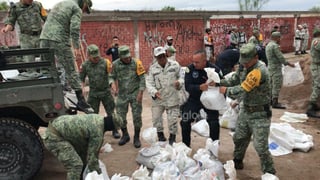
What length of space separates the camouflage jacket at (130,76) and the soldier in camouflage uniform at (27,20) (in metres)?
1.22

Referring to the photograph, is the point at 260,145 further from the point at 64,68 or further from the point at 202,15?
the point at 202,15

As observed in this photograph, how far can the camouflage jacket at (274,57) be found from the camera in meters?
7.94

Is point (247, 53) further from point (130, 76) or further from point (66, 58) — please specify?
point (66, 58)

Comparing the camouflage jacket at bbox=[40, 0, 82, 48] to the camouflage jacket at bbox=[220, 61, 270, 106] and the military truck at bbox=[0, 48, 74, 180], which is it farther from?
the camouflage jacket at bbox=[220, 61, 270, 106]

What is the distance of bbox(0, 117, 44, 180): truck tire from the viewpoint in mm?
3973

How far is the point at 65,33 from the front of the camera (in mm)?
4793

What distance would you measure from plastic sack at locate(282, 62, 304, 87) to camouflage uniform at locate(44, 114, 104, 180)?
616 cm

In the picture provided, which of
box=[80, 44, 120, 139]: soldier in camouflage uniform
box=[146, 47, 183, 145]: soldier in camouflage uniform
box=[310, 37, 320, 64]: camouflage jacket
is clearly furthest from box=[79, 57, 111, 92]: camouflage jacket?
box=[310, 37, 320, 64]: camouflage jacket

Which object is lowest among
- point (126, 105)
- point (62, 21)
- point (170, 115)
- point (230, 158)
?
point (230, 158)

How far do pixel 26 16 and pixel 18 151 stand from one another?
7.27 ft

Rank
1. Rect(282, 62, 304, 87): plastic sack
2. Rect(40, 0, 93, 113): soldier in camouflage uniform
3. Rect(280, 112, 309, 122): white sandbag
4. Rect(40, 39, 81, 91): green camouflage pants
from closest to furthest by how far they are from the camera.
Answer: Rect(40, 0, 93, 113): soldier in camouflage uniform, Rect(40, 39, 81, 91): green camouflage pants, Rect(280, 112, 309, 122): white sandbag, Rect(282, 62, 304, 87): plastic sack

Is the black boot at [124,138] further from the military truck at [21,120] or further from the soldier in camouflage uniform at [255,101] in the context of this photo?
the soldier in camouflage uniform at [255,101]

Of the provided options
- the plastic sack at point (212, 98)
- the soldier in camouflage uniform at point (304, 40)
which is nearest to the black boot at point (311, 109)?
the plastic sack at point (212, 98)

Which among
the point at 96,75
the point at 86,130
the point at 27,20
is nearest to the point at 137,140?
the point at 96,75
